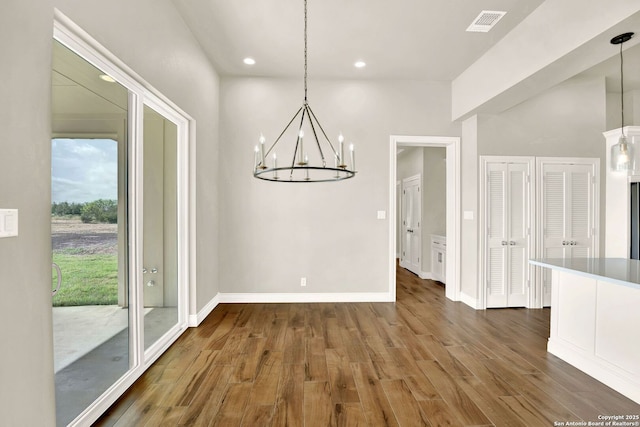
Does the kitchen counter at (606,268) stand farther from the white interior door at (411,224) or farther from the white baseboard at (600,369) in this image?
the white interior door at (411,224)

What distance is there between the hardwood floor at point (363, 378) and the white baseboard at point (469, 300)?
493 mm

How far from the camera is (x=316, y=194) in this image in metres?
4.68

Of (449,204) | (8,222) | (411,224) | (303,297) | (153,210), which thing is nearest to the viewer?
(8,222)

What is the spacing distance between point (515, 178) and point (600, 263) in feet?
6.25

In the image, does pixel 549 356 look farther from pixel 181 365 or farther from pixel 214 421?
pixel 181 365

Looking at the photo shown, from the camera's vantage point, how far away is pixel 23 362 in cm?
142

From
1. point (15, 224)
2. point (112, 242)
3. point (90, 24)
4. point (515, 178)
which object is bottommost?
point (112, 242)

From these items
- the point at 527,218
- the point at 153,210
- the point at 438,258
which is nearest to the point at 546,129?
the point at 527,218

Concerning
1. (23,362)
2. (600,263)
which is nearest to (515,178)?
(600,263)

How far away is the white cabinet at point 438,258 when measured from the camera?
596cm

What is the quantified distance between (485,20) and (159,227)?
368cm

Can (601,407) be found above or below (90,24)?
below

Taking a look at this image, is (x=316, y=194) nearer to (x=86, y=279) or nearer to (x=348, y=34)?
(x=348, y=34)

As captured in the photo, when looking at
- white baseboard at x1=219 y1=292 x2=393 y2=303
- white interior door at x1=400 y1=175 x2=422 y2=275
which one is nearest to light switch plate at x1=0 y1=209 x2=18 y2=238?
white baseboard at x1=219 y1=292 x2=393 y2=303
